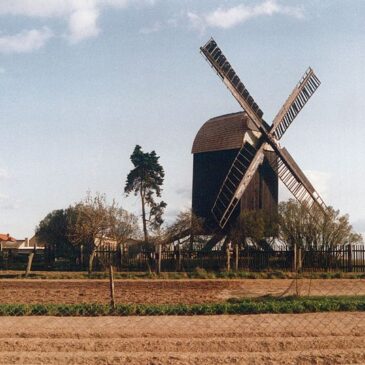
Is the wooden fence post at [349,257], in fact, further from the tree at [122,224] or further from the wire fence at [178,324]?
the tree at [122,224]

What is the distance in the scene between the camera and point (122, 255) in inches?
1134

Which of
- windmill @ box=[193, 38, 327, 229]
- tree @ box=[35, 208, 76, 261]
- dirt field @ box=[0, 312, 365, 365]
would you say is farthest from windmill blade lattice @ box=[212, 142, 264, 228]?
dirt field @ box=[0, 312, 365, 365]

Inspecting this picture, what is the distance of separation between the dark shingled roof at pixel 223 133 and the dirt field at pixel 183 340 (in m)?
21.3

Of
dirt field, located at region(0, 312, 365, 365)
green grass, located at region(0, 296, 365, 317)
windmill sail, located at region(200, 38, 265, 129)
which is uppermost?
windmill sail, located at region(200, 38, 265, 129)

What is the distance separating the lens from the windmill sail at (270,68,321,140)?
3393 centimetres

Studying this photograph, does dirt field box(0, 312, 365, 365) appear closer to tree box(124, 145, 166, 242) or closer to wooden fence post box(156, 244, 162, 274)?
wooden fence post box(156, 244, 162, 274)

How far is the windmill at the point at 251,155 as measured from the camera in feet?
104

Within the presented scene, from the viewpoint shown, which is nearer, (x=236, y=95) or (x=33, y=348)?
(x=33, y=348)

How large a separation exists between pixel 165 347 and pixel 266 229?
72.1 feet

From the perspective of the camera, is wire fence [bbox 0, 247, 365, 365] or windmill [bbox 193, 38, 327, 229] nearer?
wire fence [bbox 0, 247, 365, 365]

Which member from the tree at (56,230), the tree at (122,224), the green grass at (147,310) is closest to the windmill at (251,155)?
the tree at (122,224)

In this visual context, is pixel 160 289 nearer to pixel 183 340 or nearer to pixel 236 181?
pixel 183 340

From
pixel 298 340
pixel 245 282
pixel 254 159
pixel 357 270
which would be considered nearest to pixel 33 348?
pixel 298 340

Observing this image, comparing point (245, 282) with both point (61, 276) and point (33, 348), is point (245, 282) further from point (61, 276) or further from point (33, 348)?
point (33, 348)
